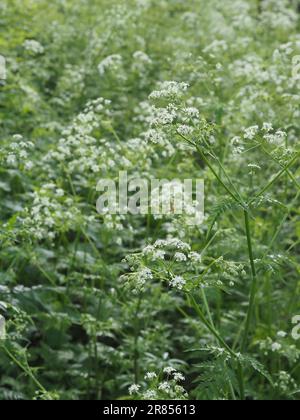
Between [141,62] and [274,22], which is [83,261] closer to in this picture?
[141,62]

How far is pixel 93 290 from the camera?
5137mm

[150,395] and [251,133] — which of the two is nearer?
[150,395]

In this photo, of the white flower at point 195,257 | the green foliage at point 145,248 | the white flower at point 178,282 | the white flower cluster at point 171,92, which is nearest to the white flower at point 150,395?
the green foliage at point 145,248

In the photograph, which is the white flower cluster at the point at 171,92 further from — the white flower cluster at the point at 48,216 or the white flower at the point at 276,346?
the white flower at the point at 276,346

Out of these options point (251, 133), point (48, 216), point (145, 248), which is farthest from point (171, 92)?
point (48, 216)

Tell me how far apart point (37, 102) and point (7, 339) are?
389 cm

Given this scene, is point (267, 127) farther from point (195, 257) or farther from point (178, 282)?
point (178, 282)

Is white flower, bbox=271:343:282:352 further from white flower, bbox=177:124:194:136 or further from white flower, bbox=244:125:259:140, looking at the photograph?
white flower, bbox=177:124:194:136

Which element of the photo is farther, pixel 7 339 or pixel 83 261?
pixel 83 261

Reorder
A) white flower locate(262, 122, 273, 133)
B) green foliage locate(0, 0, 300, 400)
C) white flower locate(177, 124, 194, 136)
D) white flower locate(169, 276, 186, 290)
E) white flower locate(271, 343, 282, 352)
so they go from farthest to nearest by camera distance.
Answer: white flower locate(271, 343, 282, 352) → white flower locate(262, 122, 273, 133) → green foliage locate(0, 0, 300, 400) → white flower locate(177, 124, 194, 136) → white flower locate(169, 276, 186, 290)

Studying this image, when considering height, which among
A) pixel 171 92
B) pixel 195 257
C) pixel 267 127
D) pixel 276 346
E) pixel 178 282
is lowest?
pixel 276 346

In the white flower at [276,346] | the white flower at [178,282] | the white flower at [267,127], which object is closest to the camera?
the white flower at [178,282]

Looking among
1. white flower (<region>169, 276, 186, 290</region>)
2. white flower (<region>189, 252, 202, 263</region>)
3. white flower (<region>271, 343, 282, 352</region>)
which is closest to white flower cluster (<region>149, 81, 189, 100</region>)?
white flower (<region>189, 252, 202, 263</region>)
